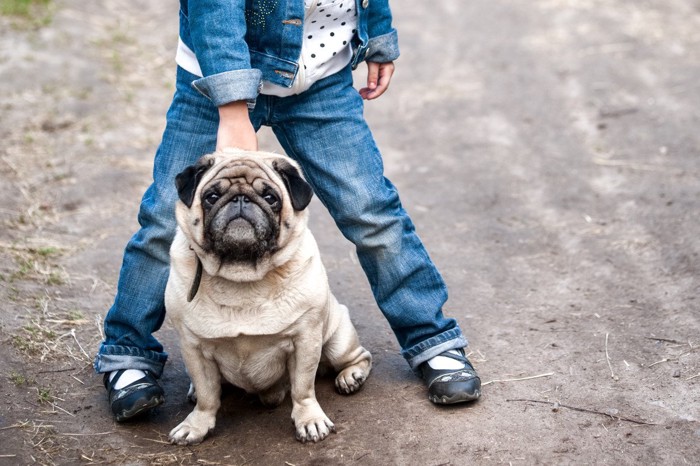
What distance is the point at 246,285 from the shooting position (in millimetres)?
3268

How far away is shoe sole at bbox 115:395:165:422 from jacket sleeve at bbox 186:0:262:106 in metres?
1.25

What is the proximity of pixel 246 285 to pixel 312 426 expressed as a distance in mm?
631

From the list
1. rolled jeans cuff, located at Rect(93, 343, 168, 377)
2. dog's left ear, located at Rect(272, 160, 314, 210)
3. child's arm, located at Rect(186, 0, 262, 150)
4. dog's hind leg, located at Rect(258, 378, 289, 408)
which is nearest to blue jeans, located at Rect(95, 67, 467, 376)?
rolled jeans cuff, located at Rect(93, 343, 168, 377)

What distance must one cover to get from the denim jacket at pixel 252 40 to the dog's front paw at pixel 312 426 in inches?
49.2

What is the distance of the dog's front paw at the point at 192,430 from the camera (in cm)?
343

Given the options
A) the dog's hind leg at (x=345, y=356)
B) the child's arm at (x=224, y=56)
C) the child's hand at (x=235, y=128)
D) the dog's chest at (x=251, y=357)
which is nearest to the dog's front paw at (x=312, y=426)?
the dog's chest at (x=251, y=357)

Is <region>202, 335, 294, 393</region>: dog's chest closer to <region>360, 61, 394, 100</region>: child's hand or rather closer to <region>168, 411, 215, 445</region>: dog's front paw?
<region>168, 411, 215, 445</region>: dog's front paw

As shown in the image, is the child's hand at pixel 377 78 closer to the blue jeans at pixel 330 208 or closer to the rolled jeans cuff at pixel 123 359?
the blue jeans at pixel 330 208

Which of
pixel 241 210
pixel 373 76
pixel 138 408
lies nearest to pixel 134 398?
pixel 138 408

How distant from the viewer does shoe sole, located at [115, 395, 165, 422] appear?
351 centimetres

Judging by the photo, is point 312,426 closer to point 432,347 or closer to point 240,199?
point 432,347

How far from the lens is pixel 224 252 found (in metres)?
3.12

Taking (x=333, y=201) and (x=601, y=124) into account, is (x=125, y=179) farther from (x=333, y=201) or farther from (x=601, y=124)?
(x=601, y=124)

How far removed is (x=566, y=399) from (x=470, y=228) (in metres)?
2.10
